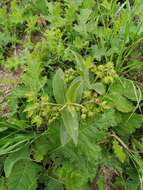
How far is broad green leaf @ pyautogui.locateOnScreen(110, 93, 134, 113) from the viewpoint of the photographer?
8.04 feet

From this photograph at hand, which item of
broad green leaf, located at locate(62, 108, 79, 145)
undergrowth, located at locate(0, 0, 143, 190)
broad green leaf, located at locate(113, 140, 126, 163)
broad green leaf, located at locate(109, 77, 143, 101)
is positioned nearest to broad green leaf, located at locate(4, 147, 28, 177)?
undergrowth, located at locate(0, 0, 143, 190)

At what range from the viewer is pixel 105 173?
8.03 ft

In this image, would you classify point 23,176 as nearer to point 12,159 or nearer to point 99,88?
point 12,159

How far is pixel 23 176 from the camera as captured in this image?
88.9 inches

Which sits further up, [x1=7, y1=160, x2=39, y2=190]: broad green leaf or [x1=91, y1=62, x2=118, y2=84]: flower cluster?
[x1=91, y1=62, x2=118, y2=84]: flower cluster

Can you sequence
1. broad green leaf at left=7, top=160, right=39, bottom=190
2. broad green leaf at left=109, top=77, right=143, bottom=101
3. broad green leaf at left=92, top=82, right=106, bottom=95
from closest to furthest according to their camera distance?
broad green leaf at left=7, top=160, right=39, bottom=190, broad green leaf at left=92, top=82, right=106, bottom=95, broad green leaf at left=109, top=77, right=143, bottom=101

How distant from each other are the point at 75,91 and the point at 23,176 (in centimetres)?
51

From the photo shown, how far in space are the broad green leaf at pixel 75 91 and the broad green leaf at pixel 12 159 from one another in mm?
374

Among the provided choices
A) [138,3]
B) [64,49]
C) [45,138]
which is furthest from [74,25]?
[45,138]

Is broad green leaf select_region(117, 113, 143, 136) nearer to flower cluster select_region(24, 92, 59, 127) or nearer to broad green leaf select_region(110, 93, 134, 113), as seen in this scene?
broad green leaf select_region(110, 93, 134, 113)

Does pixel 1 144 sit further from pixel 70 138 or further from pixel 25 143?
pixel 70 138

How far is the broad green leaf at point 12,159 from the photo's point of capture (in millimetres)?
2199

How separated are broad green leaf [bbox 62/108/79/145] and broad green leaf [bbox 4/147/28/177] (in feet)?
1.00

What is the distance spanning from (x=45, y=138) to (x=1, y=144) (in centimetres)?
23
